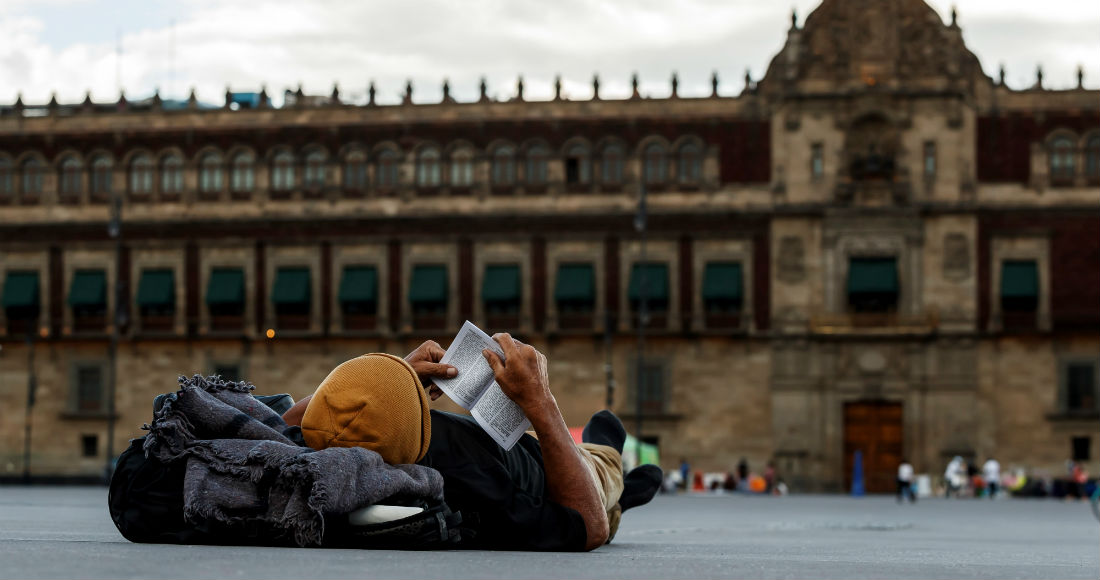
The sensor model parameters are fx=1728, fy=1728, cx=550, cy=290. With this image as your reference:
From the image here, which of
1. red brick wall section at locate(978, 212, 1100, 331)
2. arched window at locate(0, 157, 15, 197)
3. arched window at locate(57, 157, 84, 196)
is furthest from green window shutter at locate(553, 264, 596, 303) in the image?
arched window at locate(0, 157, 15, 197)

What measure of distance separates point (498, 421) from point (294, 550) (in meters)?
1.19

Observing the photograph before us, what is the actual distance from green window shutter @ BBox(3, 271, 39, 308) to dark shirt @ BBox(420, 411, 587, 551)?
49932 millimetres

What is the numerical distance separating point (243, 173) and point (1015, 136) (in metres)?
23.9

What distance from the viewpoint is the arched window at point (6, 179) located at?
186 feet

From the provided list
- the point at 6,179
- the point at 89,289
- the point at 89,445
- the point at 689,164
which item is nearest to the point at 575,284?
the point at 689,164

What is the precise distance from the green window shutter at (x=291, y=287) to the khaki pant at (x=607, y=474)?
4595 centimetres

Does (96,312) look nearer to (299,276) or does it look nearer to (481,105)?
(299,276)

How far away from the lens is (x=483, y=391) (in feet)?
24.6

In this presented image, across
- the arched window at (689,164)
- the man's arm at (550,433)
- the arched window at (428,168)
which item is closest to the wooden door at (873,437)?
the arched window at (689,164)

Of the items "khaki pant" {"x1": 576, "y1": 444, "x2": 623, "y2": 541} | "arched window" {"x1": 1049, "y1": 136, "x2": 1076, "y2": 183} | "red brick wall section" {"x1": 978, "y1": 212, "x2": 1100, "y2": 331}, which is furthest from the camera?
"arched window" {"x1": 1049, "y1": 136, "x2": 1076, "y2": 183}

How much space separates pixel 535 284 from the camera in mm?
52844

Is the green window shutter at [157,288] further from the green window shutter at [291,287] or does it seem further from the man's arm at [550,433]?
the man's arm at [550,433]

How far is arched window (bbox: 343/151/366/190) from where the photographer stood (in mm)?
54344

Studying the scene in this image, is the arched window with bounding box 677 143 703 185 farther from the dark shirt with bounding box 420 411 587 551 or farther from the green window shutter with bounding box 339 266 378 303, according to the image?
the dark shirt with bounding box 420 411 587 551
